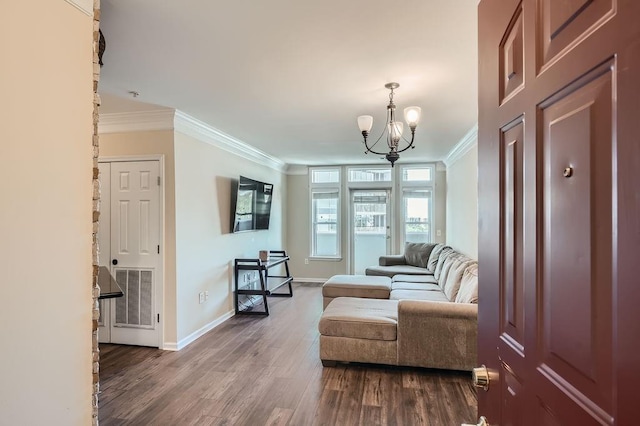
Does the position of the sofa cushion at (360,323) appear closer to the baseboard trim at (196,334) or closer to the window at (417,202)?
the baseboard trim at (196,334)

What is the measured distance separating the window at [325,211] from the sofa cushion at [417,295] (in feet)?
10.3

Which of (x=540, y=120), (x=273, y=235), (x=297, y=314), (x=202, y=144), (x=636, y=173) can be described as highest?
(x=202, y=144)

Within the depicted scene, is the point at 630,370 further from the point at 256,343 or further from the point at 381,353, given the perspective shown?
A: the point at 256,343

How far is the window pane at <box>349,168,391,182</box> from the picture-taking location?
280 inches

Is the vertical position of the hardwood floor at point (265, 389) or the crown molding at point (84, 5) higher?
the crown molding at point (84, 5)

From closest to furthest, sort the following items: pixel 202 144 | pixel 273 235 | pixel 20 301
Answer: pixel 20 301 → pixel 202 144 → pixel 273 235

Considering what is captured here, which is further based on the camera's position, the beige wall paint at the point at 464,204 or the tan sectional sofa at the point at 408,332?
the beige wall paint at the point at 464,204

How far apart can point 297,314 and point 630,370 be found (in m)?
4.78

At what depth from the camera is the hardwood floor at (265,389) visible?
2.45 meters

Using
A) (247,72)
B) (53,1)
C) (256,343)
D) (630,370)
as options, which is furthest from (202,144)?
(630,370)

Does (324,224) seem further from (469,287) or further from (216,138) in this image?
(469,287)

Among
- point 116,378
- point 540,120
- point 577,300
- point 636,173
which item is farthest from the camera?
point 116,378

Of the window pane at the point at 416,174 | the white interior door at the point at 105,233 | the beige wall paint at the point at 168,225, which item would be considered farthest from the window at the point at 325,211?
the white interior door at the point at 105,233

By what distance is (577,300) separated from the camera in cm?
59
